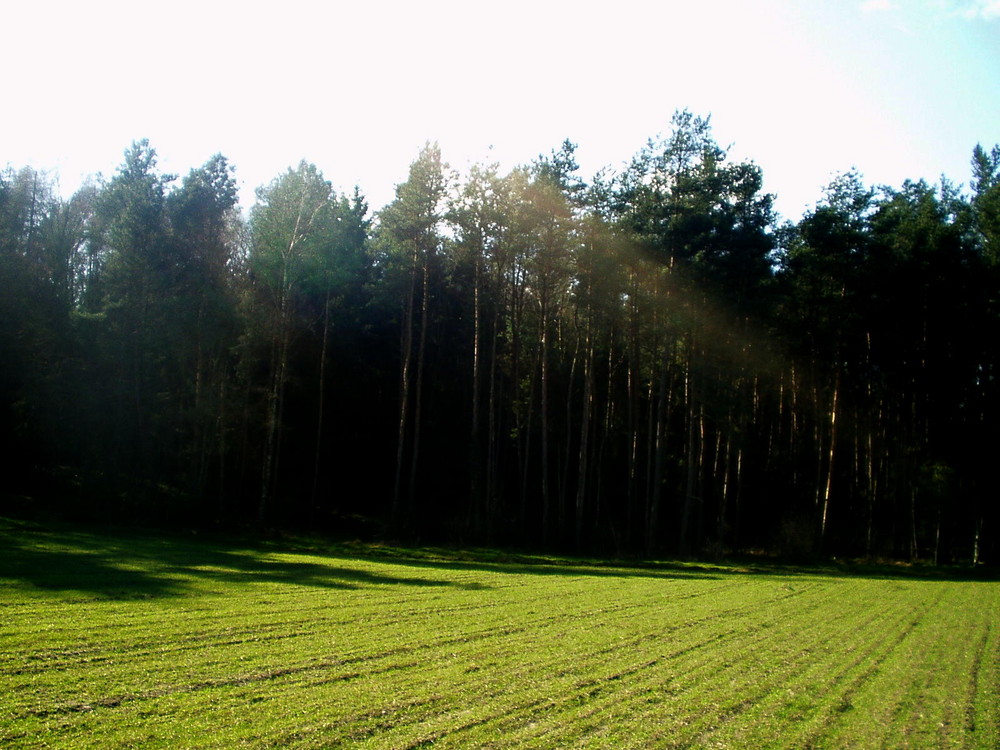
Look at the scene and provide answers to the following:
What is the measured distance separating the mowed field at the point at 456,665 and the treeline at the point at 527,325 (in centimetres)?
1636

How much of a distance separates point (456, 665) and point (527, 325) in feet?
108

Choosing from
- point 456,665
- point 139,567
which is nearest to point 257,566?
point 139,567

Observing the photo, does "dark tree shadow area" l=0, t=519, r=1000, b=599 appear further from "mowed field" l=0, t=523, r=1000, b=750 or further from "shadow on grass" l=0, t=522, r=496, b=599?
"mowed field" l=0, t=523, r=1000, b=750

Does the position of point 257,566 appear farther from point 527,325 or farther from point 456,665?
point 527,325

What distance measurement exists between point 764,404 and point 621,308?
44.2 ft

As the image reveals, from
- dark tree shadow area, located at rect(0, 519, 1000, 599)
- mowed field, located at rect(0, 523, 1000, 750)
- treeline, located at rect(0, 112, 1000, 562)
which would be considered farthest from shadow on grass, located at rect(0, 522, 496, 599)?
treeline, located at rect(0, 112, 1000, 562)

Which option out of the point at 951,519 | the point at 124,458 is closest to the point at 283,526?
the point at 124,458

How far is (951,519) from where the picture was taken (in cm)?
3706

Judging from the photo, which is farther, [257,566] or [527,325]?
[527,325]

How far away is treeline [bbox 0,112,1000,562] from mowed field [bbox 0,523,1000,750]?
53.7 ft

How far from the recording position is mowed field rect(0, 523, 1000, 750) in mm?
6445

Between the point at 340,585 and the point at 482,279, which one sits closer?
the point at 340,585

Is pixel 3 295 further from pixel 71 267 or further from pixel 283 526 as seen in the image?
pixel 283 526

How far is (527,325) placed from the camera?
41344mm
